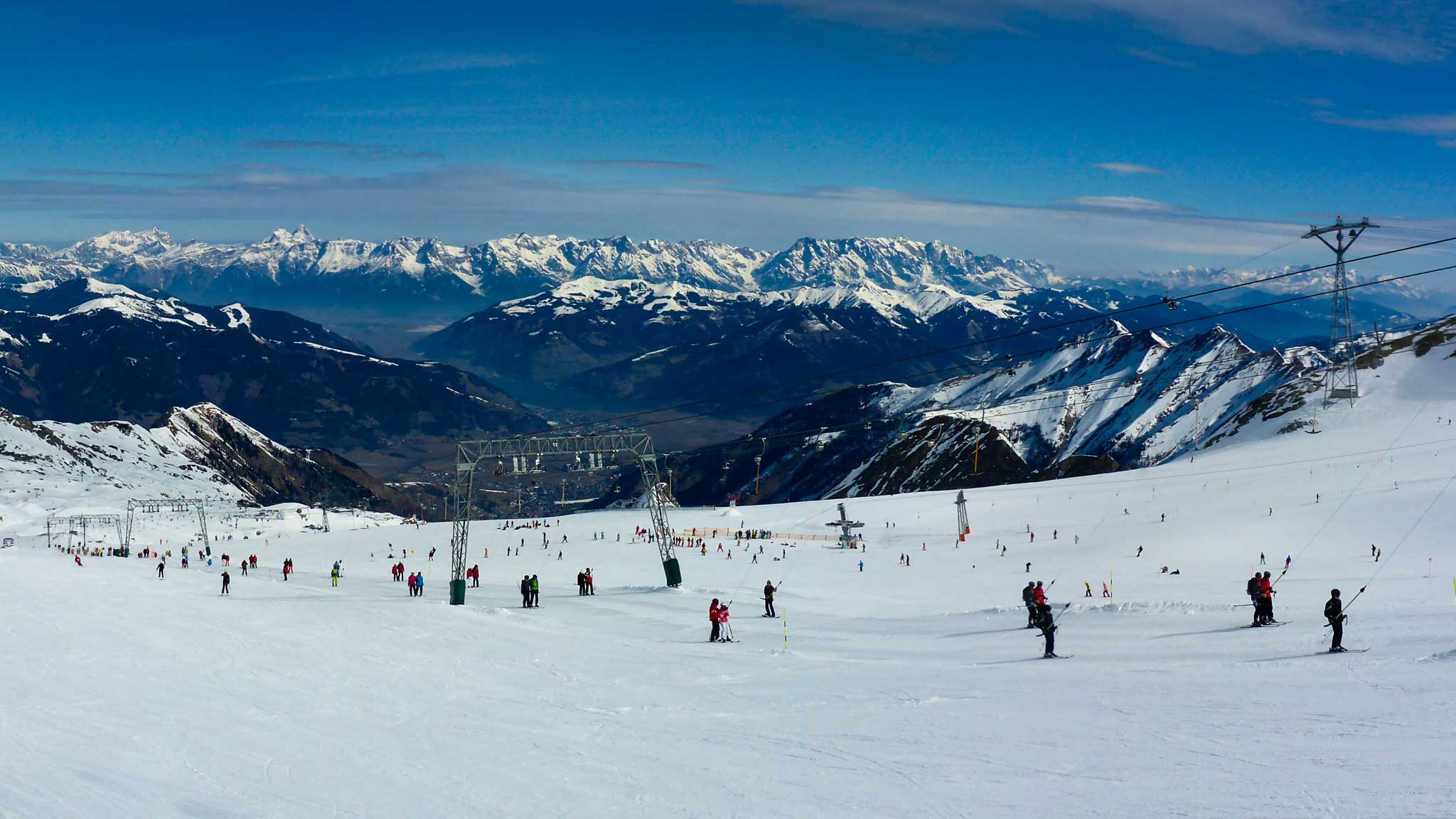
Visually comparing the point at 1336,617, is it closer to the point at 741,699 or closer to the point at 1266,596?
the point at 1266,596

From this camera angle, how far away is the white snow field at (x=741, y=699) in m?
16.2

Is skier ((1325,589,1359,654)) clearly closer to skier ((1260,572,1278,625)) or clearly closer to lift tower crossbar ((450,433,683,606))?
skier ((1260,572,1278,625))

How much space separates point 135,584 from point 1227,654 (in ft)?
152

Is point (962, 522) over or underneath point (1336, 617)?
underneath

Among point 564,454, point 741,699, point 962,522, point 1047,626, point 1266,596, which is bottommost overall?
point 741,699

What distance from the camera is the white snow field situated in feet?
53.2

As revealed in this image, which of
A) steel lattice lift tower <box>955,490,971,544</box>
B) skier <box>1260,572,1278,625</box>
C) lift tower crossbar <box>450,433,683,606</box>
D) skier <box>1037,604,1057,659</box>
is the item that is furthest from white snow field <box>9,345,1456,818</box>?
steel lattice lift tower <box>955,490,971,544</box>

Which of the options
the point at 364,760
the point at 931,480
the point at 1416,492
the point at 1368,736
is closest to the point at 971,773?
the point at 1368,736

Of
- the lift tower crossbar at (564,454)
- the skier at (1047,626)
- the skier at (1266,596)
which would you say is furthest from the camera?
the lift tower crossbar at (564,454)

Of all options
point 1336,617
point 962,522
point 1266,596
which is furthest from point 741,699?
point 962,522

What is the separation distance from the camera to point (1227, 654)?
81.7 feet

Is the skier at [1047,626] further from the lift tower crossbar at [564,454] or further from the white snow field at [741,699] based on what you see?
the lift tower crossbar at [564,454]

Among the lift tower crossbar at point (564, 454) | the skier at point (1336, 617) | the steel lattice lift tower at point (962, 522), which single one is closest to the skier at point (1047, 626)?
the skier at point (1336, 617)

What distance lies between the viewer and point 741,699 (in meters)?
24.6
